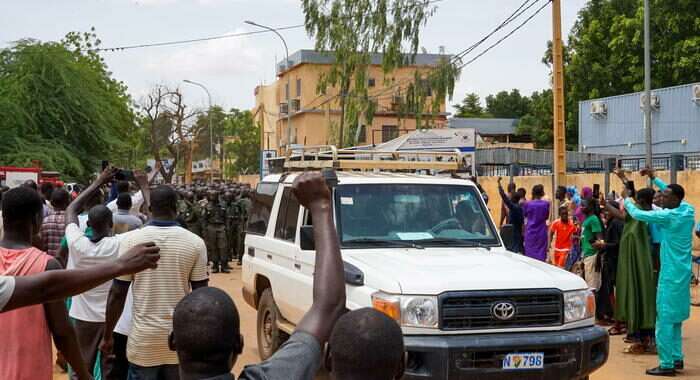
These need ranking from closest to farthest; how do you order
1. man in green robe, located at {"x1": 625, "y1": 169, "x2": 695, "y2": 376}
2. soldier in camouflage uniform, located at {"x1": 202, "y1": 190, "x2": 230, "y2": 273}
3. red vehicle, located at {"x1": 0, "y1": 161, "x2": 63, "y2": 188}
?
man in green robe, located at {"x1": 625, "y1": 169, "x2": 695, "y2": 376}
soldier in camouflage uniform, located at {"x1": 202, "y1": 190, "x2": 230, "y2": 273}
red vehicle, located at {"x1": 0, "y1": 161, "x2": 63, "y2": 188}

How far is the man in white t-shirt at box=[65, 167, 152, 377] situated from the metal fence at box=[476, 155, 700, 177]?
1180 cm

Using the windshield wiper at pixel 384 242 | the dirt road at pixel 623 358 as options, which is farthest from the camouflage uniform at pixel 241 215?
the windshield wiper at pixel 384 242

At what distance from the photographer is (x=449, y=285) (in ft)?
19.2

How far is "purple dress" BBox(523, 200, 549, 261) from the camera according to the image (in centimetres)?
1286

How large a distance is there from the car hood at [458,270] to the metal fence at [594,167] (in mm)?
9940

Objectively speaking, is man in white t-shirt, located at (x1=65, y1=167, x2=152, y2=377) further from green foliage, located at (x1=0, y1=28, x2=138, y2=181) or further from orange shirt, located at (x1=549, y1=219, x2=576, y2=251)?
green foliage, located at (x1=0, y1=28, x2=138, y2=181)

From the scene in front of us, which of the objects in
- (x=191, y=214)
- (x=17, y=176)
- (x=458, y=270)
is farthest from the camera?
(x=17, y=176)

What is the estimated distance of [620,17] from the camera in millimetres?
41750

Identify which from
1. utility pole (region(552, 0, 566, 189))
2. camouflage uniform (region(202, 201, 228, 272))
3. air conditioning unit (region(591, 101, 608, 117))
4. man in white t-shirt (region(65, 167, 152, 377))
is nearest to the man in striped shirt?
man in white t-shirt (region(65, 167, 152, 377))

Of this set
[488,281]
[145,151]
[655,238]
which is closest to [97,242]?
[488,281]

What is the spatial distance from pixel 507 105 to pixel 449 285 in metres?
86.9

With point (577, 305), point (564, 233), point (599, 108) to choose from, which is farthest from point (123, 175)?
point (599, 108)

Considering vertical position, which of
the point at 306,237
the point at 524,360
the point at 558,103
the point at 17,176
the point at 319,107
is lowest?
the point at 524,360

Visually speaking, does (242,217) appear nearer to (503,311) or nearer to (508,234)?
(508,234)
